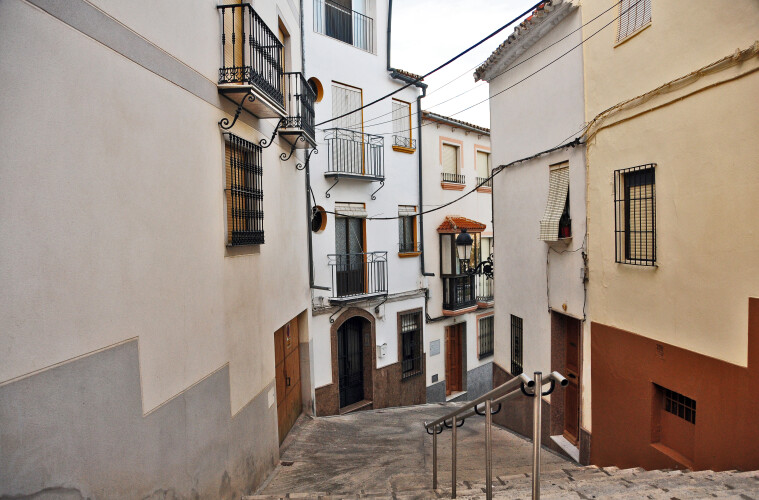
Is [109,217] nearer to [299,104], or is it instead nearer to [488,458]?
[488,458]

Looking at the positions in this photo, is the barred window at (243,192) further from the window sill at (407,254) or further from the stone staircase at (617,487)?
the window sill at (407,254)

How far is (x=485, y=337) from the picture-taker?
59.8ft

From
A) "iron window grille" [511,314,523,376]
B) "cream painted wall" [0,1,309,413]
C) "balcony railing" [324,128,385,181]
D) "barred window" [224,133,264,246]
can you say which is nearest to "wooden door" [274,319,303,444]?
"cream painted wall" [0,1,309,413]

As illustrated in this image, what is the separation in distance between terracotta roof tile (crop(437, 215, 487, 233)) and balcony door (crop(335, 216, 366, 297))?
11.4 feet

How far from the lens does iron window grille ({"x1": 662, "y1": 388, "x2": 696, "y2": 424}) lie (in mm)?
5876

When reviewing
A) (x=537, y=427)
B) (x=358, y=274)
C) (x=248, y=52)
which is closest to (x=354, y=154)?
(x=358, y=274)

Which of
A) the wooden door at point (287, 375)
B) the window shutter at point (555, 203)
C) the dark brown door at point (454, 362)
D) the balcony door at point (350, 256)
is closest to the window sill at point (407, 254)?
the balcony door at point (350, 256)

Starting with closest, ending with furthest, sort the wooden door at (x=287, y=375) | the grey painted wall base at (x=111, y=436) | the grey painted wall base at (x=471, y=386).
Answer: the grey painted wall base at (x=111, y=436) → the wooden door at (x=287, y=375) → the grey painted wall base at (x=471, y=386)

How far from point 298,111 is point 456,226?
25.9ft

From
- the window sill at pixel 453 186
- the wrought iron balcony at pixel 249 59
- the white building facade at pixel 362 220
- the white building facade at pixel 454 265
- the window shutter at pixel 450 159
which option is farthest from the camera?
the window shutter at pixel 450 159

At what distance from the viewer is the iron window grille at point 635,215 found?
6492 millimetres

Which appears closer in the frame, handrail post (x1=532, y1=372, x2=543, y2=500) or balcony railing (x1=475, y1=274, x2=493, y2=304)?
handrail post (x1=532, y1=372, x2=543, y2=500)

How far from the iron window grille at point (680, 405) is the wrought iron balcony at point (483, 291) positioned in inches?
441

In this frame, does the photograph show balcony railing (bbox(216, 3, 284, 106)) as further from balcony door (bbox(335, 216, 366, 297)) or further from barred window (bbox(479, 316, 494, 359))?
barred window (bbox(479, 316, 494, 359))
